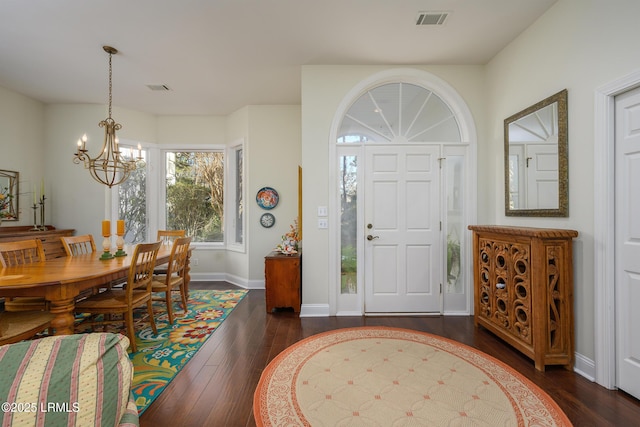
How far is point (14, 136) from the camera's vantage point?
391 centimetres

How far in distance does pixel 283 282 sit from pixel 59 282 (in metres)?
2.04

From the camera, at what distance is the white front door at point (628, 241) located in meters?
1.80

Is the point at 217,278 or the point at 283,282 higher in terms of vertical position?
the point at 283,282

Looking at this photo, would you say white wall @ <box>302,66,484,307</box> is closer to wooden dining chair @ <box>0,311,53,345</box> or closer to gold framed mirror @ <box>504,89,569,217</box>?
gold framed mirror @ <box>504,89,569,217</box>

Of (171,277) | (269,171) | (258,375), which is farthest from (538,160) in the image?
(171,277)

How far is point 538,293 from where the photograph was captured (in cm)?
212

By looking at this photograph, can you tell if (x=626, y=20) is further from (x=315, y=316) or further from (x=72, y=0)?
(x=72, y=0)

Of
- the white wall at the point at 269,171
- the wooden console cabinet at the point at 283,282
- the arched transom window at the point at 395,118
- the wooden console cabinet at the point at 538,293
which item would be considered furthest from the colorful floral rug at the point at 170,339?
the wooden console cabinet at the point at 538,293

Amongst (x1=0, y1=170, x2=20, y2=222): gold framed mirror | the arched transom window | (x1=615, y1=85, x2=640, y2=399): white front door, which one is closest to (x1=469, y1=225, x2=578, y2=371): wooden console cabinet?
(x1=615, y1=85, x2=640, y2=399): white front door

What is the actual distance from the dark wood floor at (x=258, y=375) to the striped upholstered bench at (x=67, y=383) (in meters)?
1.05

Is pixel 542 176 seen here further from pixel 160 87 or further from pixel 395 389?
pixel 160 87

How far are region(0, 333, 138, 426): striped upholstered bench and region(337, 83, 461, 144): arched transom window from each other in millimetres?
2953

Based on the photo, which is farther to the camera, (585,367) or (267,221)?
(267,221)

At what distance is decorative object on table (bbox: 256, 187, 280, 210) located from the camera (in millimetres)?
4492
